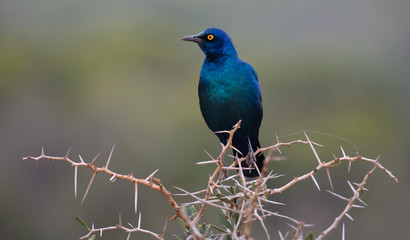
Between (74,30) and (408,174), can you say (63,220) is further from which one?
(74,30)

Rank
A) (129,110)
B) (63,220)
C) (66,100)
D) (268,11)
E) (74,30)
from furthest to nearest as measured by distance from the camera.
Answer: (74,30)
(268,11)
(66,100)
(129,110)
(63,220)

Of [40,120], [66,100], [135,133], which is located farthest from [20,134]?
[135,133]

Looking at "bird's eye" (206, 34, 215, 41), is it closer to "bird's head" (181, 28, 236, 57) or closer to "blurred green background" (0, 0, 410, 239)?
"bird's head" (181, 28, 236, 57)

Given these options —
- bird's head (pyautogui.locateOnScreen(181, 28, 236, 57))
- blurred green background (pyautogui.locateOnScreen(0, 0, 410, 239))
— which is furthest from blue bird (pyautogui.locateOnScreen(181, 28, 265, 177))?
blurred green background (pyautogui.locateOnScreen(0, 0, 410, 239))

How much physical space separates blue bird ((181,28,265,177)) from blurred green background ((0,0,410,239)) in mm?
5348

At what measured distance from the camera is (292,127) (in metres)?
12.4

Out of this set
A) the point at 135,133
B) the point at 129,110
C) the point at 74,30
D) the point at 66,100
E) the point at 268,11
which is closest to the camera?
the point at 135,133

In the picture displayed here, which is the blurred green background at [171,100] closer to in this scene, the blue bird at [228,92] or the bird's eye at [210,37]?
the blue bird at [228,92]

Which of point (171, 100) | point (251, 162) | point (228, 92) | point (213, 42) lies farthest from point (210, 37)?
point (171, 100)

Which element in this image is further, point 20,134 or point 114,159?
point 20,134

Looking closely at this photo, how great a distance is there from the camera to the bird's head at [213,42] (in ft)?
17.0

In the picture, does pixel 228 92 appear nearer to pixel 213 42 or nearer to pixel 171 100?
pixel 213 42

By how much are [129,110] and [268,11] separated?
5.69 meters

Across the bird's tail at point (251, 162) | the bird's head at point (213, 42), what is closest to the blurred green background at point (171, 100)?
the bird's tail at point (251, 162)
